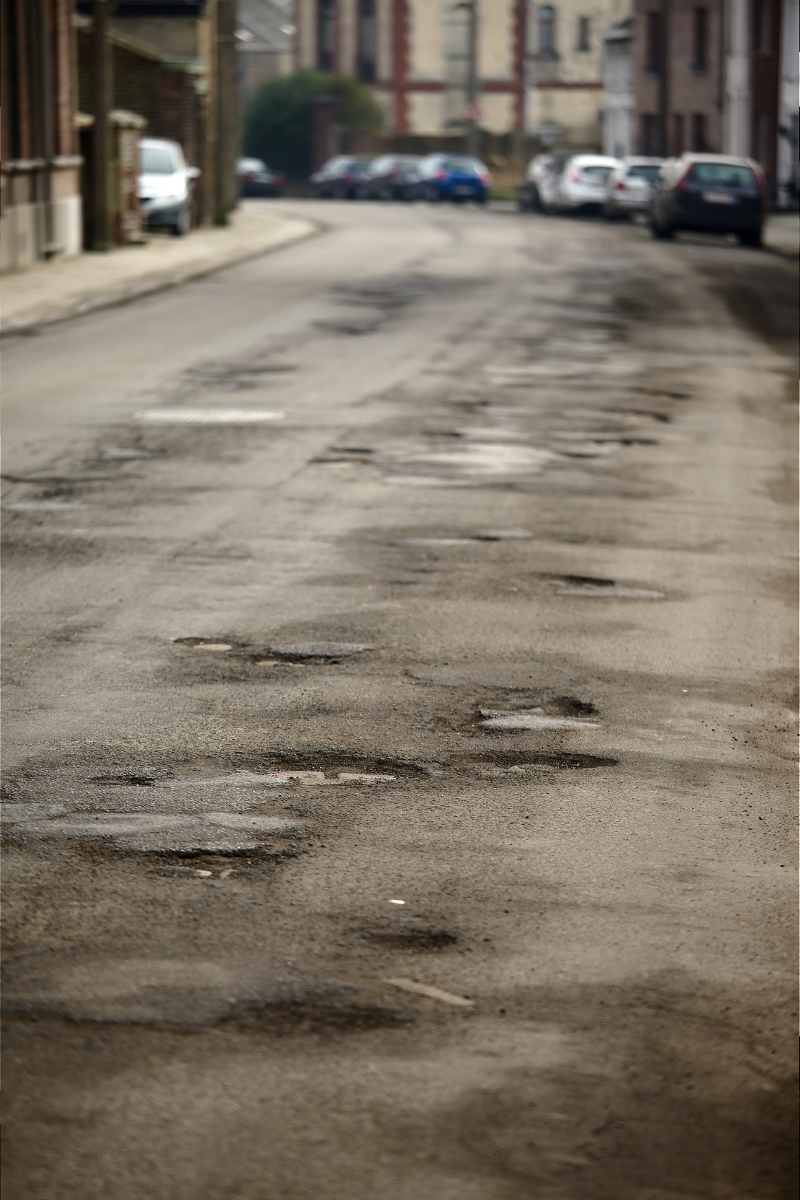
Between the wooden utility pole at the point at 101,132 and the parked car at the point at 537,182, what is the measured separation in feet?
82.0

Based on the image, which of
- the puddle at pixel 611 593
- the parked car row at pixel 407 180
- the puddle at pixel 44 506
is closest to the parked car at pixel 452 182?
the parked car row at pixel 407 180

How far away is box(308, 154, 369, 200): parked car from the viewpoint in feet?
220

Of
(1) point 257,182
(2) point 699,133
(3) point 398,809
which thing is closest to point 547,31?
(1) point 257,182

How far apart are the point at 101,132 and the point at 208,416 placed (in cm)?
1743

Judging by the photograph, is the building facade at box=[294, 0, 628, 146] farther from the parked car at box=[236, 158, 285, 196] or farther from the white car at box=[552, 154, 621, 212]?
the white car at box=[552, 154, 621, 212]

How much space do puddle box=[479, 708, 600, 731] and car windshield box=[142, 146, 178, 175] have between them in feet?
98.0

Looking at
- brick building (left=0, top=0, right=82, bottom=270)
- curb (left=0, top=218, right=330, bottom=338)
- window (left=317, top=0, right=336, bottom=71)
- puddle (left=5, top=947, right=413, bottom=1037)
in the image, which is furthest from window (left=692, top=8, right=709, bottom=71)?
puddle (left=5, top=947, right=413, bottom=1037)

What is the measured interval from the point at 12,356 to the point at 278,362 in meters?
2.30

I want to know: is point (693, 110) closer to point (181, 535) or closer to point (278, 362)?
point (278, 362)

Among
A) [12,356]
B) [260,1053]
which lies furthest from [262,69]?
[260,1053]

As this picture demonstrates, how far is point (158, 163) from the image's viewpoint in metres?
34.5

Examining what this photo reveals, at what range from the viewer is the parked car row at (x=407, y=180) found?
6297 centimetres

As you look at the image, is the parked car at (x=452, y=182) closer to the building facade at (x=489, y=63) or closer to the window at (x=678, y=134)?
the window at (x=678, y=134)

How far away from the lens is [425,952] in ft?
13.2
